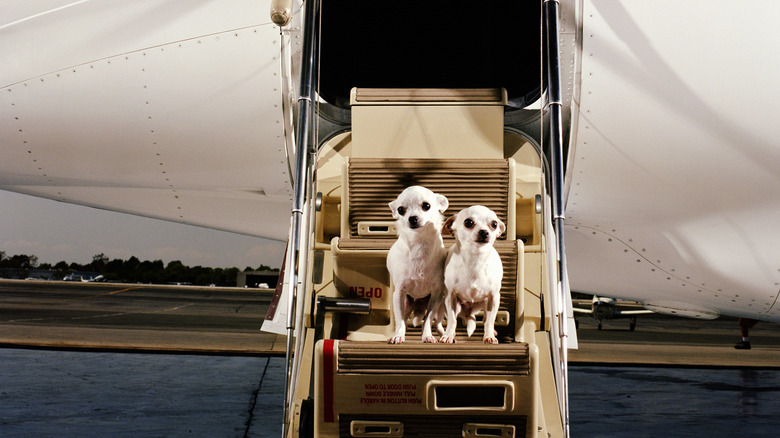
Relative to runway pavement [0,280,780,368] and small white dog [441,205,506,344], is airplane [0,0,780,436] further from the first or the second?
runway pavement [0,280,780,368]

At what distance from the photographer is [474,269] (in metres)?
2.02

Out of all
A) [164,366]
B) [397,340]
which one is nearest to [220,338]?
[164,366]

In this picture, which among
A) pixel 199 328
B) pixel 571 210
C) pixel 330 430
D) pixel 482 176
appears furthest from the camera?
pixel 199 328

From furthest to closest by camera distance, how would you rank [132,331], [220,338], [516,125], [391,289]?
[132,331] → [220,338] → [516,125] → [391,289]

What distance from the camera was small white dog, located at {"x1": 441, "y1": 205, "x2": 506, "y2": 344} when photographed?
1.98m

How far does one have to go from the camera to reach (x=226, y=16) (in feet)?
9.25

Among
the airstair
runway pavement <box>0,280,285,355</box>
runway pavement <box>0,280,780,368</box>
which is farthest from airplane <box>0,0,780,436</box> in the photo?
runway pavement <box>0,280,285,355</box>

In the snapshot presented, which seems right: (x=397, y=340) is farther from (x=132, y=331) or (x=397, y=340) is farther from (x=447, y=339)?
(x=132, y=331)

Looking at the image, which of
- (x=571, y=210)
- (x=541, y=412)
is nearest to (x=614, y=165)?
(x=571, y=210)

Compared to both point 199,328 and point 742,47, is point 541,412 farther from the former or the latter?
point 199,328

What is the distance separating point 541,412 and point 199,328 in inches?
387

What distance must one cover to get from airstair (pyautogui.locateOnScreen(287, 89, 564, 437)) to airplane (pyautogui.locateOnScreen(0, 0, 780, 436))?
0.07 ft

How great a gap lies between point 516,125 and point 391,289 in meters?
1.29

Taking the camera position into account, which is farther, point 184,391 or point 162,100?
point 184,391
